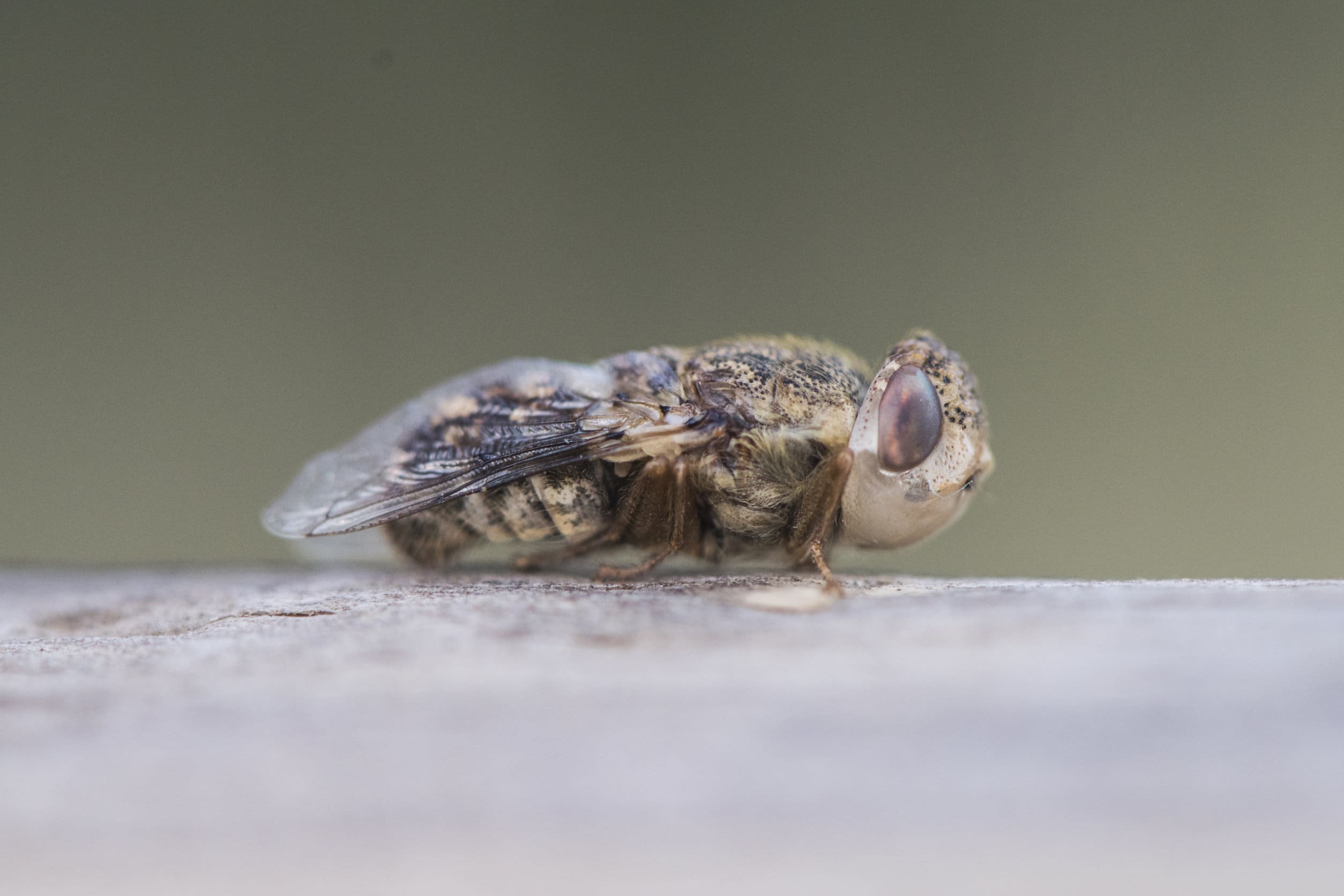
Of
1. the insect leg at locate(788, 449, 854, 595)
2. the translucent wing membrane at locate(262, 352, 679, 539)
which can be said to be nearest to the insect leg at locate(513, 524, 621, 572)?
the translucent wing membrane at locate(262, 352, 679, 539)

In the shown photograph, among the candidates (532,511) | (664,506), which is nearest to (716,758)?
(664,506)

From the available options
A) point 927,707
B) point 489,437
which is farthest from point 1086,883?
point 489,437

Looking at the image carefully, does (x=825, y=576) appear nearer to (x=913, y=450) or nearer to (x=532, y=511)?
(x=913, y=450)

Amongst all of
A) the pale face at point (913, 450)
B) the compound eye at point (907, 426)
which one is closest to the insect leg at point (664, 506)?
the pale face at point (913, 450)

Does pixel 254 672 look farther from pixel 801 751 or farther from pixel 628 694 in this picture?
pixel 801 751

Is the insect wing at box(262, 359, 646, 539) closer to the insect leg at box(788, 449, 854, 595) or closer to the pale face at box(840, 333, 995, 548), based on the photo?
the insect leg at box(788, 449, 854, 595)

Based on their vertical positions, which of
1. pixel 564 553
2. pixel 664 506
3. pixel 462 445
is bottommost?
pixel 564 553
